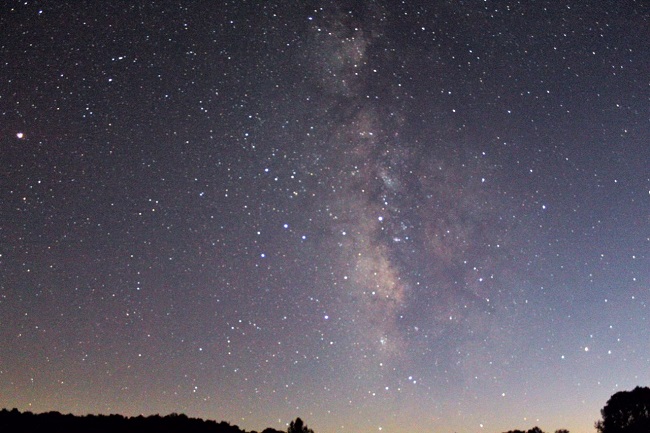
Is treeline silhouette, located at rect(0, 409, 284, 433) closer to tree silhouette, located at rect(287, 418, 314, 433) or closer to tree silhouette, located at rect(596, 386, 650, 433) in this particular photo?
tree silhouette, located at rect(287, 418, 314, 433)

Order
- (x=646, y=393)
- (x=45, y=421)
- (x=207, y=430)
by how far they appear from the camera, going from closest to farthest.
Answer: (x=45, y=421), (x=207, y=430), (x=646, y=393)

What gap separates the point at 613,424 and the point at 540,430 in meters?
7.50

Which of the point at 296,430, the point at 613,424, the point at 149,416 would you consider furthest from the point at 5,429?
the point at 613,424

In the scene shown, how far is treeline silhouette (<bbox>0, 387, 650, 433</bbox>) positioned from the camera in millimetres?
16016

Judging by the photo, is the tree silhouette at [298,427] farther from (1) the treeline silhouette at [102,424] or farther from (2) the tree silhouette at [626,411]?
(2) the tree silhouette at [626,411]

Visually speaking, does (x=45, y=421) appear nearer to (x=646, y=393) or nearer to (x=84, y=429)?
(x=84, y=429)

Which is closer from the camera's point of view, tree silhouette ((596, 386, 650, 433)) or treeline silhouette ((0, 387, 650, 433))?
treeline silhouette ((0, 387, 650, 433))

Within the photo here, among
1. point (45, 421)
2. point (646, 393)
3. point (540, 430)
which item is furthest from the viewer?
point (540, 430)

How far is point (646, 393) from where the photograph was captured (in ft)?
102

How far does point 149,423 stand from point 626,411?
30598 mm

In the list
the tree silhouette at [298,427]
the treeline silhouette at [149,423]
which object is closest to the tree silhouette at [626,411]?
the treeline silhouette at [149,423]

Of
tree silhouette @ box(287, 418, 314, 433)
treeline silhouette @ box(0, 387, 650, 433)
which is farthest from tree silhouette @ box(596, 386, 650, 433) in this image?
tree silhouette @ box(287, 418, 314, 433)

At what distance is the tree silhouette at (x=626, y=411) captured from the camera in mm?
30047

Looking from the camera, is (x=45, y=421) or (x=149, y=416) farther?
(x=149, y=416)
